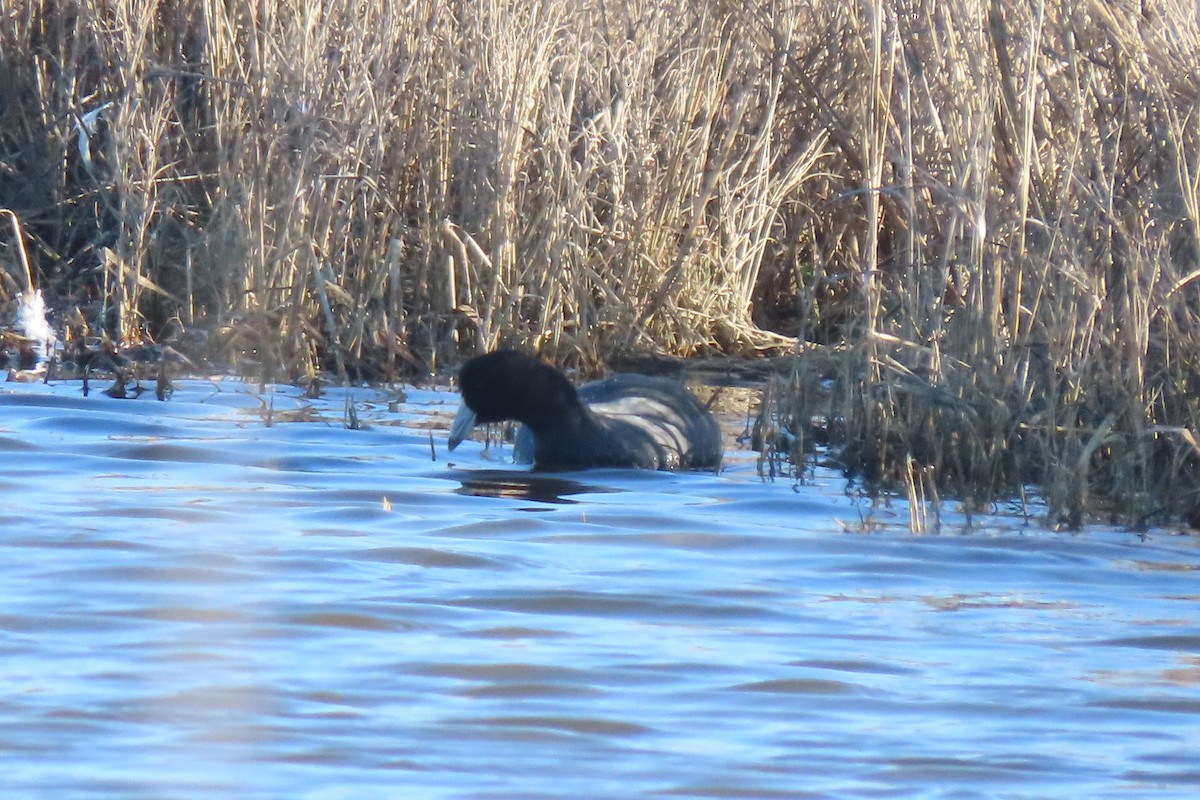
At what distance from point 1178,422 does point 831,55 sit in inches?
133

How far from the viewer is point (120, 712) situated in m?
3.81

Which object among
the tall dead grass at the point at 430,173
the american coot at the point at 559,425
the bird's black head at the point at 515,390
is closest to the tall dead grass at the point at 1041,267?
the american coot at the point at 559,425

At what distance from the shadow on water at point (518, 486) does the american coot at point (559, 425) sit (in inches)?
7.2

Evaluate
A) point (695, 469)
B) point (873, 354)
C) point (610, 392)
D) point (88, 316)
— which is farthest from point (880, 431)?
point (88, 316)

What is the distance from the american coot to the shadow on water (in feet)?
0.60

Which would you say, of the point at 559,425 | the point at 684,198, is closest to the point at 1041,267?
the point at 559,425

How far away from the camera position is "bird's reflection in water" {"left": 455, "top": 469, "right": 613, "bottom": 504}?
21.5 feet

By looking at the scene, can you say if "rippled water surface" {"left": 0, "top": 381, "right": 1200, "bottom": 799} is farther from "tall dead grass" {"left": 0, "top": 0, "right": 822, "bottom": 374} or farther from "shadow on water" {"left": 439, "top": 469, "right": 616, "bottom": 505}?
"tall dead grass" {"left": 0, "top": 0, "right": 822, "bottom": 374}

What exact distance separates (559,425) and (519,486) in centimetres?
52

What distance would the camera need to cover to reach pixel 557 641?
444 centimetres

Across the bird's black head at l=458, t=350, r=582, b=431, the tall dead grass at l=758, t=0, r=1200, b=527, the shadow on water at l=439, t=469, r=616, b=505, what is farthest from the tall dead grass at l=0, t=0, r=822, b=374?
the shadow on water at l=439, t=469, r=616, b=505

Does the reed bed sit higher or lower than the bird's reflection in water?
higher

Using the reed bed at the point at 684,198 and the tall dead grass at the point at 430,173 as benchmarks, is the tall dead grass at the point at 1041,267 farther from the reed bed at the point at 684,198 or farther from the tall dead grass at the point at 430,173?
the tall dead grass at the point at 430,173

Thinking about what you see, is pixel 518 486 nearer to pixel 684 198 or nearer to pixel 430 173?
pixel 430 173
